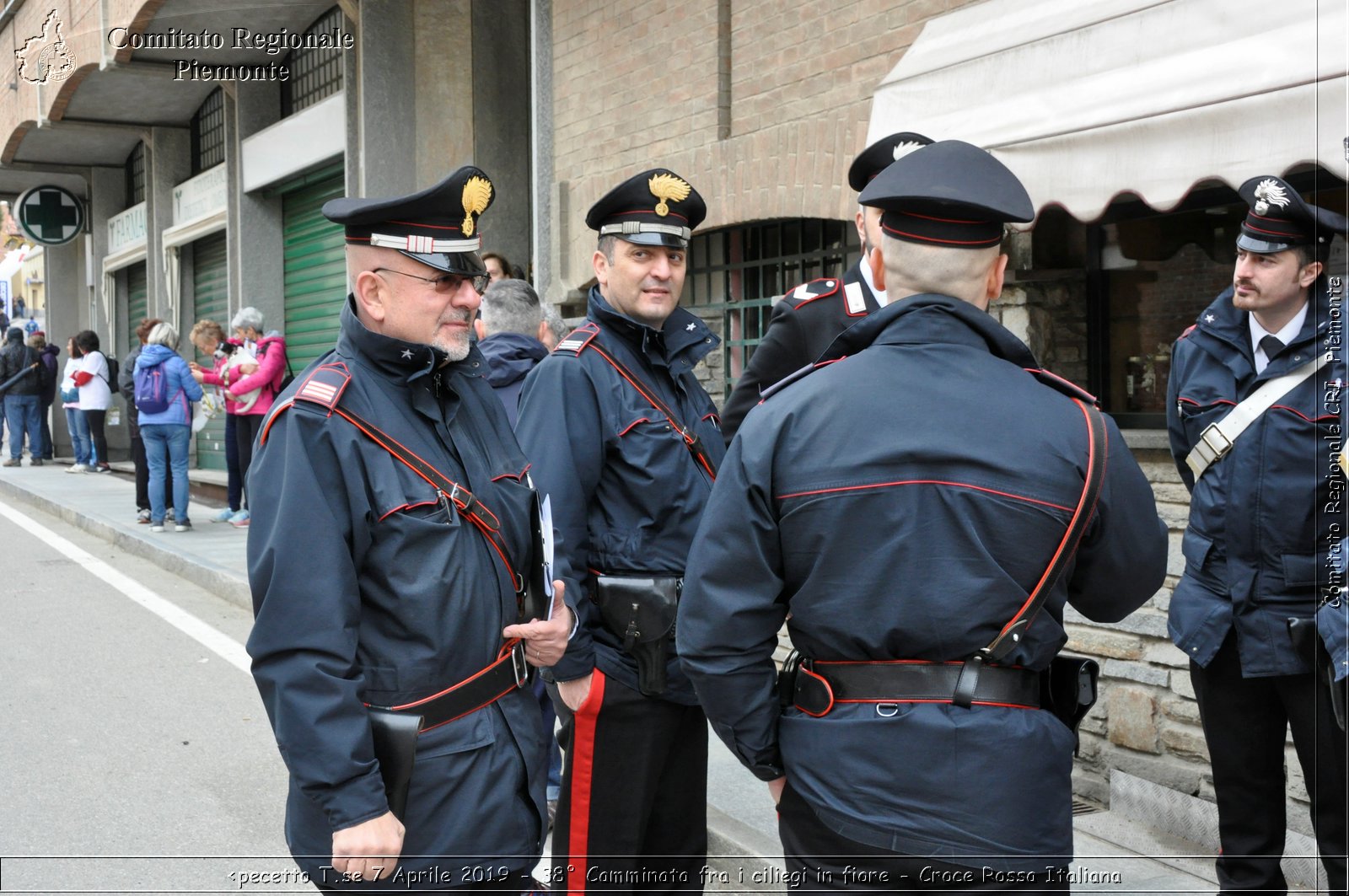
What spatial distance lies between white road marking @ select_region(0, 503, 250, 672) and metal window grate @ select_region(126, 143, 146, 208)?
8916 mm

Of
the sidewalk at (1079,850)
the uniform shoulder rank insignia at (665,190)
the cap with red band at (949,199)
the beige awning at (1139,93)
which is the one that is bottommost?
the sidewalk at (1079,850)

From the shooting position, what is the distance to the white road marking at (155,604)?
25.1ft

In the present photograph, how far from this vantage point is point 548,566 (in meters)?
2.82

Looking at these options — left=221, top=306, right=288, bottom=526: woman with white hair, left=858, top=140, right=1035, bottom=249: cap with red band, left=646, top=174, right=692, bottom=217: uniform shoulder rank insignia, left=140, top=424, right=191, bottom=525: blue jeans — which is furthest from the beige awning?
left=140, top=424, right=191, bottom=525: blue jeans

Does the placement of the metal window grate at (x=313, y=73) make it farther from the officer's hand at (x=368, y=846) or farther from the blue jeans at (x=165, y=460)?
the officer's hand at (x=368, y=846)

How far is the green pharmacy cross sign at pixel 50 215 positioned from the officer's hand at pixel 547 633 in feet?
65.7

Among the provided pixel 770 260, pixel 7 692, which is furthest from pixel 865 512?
pixel 7 692

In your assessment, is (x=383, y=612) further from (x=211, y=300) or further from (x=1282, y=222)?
(x=211, y=300)

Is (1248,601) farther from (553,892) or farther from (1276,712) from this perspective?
(553,892)

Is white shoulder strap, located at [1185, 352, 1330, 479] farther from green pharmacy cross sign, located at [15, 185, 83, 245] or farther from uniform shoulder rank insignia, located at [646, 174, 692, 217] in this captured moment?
green pharmacy cross sign, located at [15, 185, 83, 245]

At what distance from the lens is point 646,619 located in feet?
10.8

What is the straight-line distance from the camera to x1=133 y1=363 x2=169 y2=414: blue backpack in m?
11.5

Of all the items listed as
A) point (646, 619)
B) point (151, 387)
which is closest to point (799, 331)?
point (646, 619)

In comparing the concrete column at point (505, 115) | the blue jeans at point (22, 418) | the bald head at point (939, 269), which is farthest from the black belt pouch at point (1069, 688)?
the blue jeans at point (22, 418)
